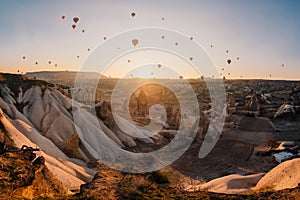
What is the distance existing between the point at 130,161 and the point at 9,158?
15.2 metres

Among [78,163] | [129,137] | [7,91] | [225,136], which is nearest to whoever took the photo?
[78,163]

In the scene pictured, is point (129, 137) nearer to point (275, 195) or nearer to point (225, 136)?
point (225, 136)

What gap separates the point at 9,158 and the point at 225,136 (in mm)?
29510

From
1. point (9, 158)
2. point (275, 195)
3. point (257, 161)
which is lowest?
point (257, 161)

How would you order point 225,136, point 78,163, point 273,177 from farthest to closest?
point 225,136, point 78,163, point 273,177

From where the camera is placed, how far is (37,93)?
94.7ft

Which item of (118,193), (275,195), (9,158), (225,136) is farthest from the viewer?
(225,136)

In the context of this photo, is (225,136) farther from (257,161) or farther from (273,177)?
(273,177)

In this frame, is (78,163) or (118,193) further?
(78,163)

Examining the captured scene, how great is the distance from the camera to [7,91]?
1082 inches

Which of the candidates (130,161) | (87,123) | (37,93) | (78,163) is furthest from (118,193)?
(37,93)

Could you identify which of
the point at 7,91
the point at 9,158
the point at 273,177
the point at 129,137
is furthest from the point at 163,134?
the point at 9,158

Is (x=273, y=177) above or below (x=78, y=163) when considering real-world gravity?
above

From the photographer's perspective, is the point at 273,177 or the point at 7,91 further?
the point at 7,91
